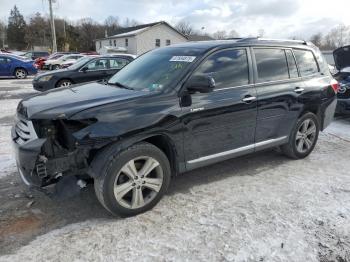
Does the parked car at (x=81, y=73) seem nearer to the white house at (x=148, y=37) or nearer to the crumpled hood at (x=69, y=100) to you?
the crumpled hood at (x=69, y=100)

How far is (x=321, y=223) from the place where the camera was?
369 centimetres

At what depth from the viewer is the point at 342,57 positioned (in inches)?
362

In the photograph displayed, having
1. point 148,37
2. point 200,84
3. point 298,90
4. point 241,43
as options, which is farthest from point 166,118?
point 148,37

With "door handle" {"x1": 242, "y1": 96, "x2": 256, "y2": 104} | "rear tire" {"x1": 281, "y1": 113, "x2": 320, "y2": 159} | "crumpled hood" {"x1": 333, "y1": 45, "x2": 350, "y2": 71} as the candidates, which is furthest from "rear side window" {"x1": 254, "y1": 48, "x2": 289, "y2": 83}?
"crumpled hood" {"x1": 333, "y1": 45, "x2": 350, "y2": 71}

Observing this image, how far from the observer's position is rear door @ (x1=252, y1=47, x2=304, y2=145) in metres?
4.77

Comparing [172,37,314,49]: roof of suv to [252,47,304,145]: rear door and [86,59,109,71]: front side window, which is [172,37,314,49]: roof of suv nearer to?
[252,47,304,145]: rear door

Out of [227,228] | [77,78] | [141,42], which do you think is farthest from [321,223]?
[141,42]

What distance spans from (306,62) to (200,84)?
241cm

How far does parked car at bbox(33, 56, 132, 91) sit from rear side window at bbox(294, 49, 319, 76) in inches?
300

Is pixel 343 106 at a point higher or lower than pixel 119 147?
lower

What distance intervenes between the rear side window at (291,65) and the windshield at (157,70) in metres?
1.62

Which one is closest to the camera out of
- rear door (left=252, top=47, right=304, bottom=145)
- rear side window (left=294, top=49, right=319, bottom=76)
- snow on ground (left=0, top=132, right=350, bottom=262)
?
snow on ground (left=0, top=132, right=350, bottom=262)

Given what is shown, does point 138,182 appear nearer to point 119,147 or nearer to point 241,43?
point 119,147

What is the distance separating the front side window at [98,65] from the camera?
1244 cm
